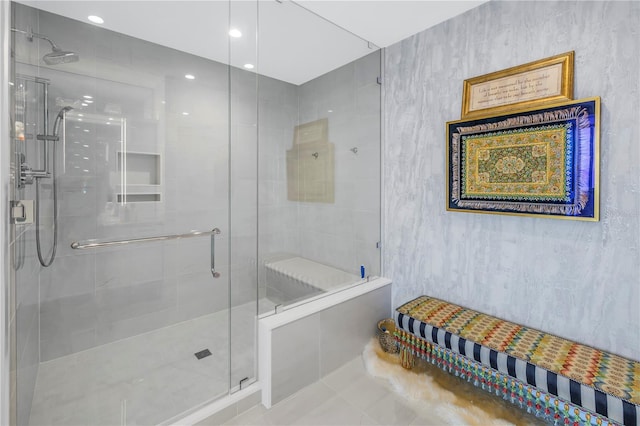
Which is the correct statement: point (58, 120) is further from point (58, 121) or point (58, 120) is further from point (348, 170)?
point (348, 170)

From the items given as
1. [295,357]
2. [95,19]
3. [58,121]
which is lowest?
[295,357]

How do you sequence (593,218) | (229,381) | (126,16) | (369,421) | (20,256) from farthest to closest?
→ (126,16) → (229,381) → (369,421) → (593,218) → (20,256)

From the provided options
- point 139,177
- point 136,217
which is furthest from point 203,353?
point 139,177

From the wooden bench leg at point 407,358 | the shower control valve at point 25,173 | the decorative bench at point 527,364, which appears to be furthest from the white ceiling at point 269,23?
the wooden bench leg at point 407,358

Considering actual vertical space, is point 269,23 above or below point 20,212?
above

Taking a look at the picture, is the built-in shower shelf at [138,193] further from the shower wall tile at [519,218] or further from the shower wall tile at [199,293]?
the shower wall tile at [519,218]

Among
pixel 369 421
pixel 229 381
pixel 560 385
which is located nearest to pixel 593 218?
pixel 560 385

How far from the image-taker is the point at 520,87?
1820mm

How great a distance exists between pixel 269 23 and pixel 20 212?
1.69 meters

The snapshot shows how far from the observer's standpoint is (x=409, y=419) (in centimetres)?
168

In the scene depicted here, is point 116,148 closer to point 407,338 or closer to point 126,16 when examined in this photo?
point 126,16

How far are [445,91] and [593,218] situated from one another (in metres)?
1.20

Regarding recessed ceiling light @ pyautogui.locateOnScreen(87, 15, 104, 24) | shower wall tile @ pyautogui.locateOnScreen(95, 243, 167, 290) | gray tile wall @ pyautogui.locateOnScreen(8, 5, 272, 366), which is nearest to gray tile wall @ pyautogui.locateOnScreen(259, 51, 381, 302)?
gray tile wall @ pyautogui.locateOnScreen(8, 5, 272, 366)

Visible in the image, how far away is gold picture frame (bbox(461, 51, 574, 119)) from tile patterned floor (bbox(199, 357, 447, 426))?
1.87 meters
